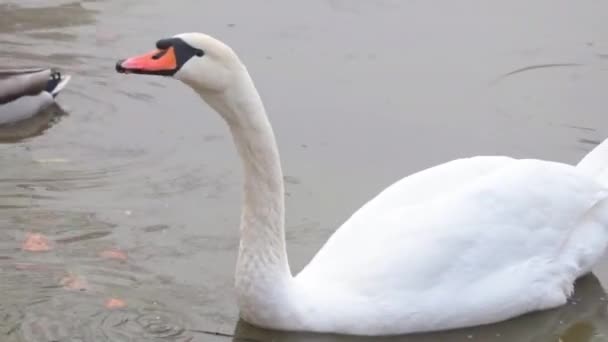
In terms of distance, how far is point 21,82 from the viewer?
9.19m

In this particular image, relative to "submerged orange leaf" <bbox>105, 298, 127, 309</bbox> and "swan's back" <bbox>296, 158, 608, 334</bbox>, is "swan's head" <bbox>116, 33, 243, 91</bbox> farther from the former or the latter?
"submerged orange leaf" <bbox>105, 298, 127, 309</bbox>

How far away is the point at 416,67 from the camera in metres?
9.83

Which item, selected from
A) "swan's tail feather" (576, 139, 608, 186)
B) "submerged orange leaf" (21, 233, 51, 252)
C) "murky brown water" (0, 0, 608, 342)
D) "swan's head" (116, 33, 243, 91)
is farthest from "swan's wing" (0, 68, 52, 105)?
"swan's tail feather" (576, 139, 608, 186)

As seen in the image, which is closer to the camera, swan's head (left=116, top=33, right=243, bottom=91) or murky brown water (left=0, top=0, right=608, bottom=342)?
swan's head (left=116, top=33, right=243, bottom=91)

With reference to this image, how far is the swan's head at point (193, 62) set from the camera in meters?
5.50

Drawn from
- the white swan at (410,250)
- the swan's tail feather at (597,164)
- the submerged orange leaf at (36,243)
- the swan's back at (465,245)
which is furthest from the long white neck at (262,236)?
the swan's tail feather at (597,164)

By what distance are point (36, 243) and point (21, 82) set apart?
233 cm

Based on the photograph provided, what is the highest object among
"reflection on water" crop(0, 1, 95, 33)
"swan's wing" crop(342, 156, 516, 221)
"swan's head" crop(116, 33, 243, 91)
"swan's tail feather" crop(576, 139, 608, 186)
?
"swan's head" crop(116, 33, 243, 91)

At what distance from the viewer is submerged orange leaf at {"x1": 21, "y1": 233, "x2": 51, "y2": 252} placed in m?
7.08

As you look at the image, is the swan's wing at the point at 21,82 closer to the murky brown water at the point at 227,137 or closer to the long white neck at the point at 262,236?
the murky brown water at the point at 227,137

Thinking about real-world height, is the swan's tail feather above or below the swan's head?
below

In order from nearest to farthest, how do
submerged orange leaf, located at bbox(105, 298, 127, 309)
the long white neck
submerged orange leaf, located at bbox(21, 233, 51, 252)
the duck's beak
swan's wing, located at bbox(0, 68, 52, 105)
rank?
the duck's beak
the long white neck
submerged orange leaf, located at bbox(105, 298, 127, 309)
submerged orange leaf, located at bbox(21, 233, 51, 252)
swan's wing, located at bbox(0, 68, 52, 105)

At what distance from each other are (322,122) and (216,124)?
695mm

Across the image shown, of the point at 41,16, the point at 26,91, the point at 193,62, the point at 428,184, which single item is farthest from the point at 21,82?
the point at 193,62
